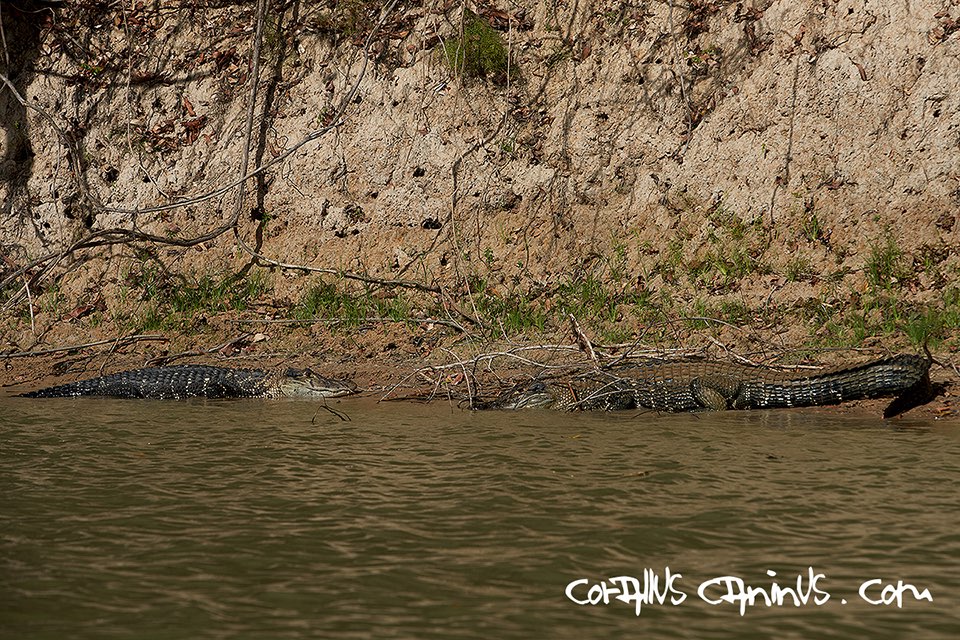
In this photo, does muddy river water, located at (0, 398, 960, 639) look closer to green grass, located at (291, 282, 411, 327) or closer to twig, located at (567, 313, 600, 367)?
twig, located at (567, 313, 600, 367)

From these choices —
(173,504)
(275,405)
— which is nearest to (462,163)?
(275,405)

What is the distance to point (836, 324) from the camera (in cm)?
809

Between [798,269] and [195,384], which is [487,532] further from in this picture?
[798,269]

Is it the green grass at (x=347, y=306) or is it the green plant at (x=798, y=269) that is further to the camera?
the green grass at (x=347, y=306)

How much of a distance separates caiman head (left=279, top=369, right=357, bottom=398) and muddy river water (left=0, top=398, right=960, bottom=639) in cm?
175

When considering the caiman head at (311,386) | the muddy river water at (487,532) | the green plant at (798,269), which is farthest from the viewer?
the green plant at (798,269)

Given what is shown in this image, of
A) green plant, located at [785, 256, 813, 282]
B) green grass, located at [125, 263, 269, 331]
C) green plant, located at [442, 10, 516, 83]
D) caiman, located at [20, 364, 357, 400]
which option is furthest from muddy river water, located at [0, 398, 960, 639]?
green plant, located at [442, 10, 516, 83]

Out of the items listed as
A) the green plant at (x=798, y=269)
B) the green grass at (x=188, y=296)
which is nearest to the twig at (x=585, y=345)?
the green plant at (x=798, y=269)

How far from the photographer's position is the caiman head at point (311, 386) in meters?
8.05

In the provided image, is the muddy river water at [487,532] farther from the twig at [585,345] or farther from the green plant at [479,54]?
the green plant at [479,54]

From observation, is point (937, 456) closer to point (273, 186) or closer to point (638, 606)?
point (638, 606)

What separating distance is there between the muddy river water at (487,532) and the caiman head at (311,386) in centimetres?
175

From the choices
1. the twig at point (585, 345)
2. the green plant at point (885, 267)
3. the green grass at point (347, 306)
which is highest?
the green plant at point (885, 267)

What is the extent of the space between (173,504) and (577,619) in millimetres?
2146
